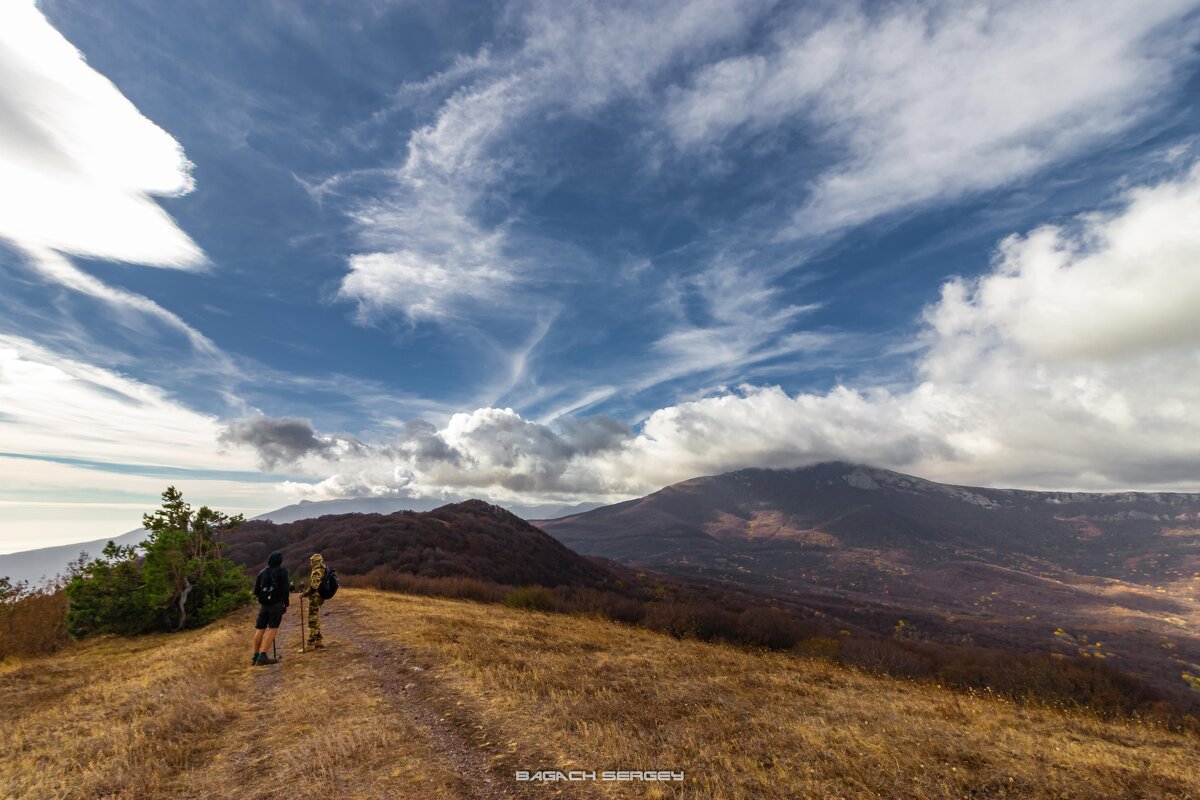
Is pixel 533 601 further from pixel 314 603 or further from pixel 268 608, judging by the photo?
pixel 268 608

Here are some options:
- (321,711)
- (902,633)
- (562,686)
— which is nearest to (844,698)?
(562,686)

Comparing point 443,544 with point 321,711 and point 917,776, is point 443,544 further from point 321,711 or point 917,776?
point 917,776

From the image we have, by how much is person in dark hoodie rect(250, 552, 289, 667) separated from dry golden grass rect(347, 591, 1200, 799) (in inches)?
146

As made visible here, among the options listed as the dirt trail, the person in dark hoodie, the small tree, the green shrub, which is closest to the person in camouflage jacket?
the dirt trail

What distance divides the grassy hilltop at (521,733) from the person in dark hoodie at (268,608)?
0.54 metres

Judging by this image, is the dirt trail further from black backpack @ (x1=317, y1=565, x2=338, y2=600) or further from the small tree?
the small tree

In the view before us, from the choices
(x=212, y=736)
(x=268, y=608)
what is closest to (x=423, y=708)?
(x=212, y=736)

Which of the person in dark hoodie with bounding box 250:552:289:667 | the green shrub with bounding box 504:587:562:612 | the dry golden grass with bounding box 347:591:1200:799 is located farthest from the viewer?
the green shrub with bounding box 504:587:562:612

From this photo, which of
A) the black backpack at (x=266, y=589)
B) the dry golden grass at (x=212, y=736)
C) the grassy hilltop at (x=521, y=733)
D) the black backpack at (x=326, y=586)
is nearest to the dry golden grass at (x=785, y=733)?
the grassy hilltop at (x=521, y=733)

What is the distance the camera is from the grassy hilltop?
6730mm

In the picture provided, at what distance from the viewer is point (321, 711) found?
30.8 ft

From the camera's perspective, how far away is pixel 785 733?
8711 millimetres

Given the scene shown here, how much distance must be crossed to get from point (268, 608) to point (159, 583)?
14.0 m

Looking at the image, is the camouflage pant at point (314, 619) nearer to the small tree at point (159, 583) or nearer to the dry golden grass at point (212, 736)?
the dry golden grass at point (212, 736)
